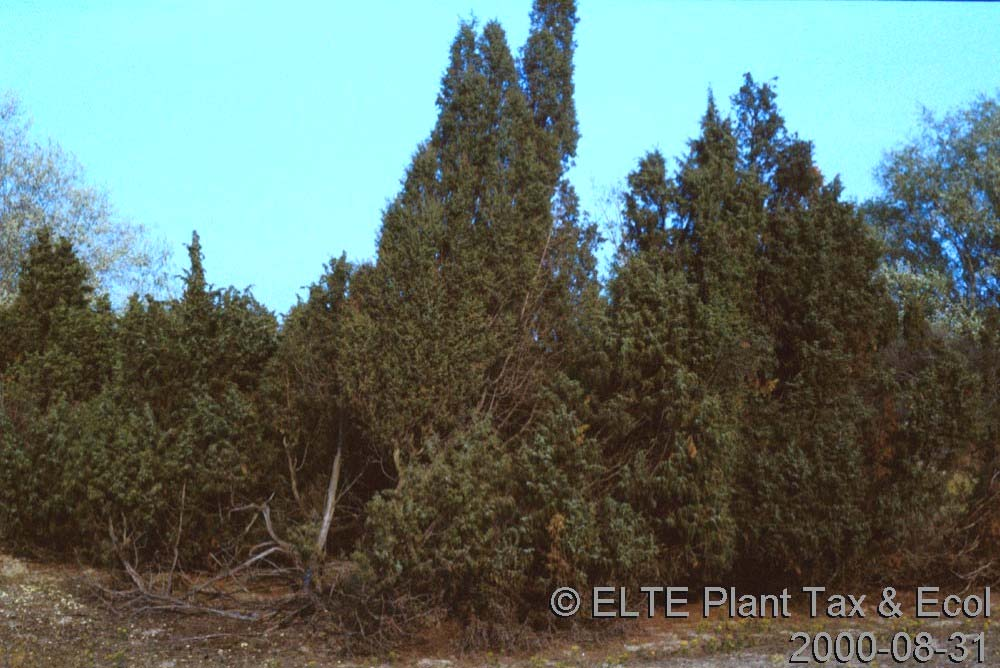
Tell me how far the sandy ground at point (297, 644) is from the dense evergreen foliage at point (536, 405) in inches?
17.9

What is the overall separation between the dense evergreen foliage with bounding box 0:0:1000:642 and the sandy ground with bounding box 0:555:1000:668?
0.45 metres

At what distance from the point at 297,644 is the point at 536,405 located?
318cm

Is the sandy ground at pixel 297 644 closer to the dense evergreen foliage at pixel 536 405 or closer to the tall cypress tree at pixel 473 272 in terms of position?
the dense evergreen foliage at pixel 536 405

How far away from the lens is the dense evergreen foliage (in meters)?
8.91

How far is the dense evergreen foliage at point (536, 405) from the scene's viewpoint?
891cm

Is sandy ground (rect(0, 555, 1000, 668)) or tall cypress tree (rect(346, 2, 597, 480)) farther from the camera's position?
tall cypress tree (rect(346, 2, 597, 480))

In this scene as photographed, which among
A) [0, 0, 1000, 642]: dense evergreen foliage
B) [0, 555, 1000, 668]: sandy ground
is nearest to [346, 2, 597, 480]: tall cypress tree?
[0, 0, 1000, 642]: dense evergreen foliage

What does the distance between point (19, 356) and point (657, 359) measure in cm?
967

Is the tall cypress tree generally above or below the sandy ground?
above

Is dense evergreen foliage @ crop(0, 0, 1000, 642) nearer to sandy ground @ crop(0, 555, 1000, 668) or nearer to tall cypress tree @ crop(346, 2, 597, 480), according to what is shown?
tall cypress tree @ crop(346, 2, 597, 480)

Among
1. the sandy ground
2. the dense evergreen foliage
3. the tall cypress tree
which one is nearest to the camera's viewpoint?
the sandy ground

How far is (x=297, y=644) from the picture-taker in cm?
897

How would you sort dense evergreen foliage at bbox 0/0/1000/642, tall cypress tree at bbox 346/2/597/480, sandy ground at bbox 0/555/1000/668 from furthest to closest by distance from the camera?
tall cypress tree at bbox 346/2/597/480 < dense evergreen foliage at bbox 0/0/1000/642 < sandy ground at bbox 0/555/1000/668

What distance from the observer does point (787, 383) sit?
10.4m
